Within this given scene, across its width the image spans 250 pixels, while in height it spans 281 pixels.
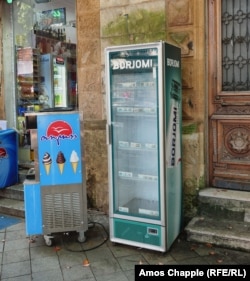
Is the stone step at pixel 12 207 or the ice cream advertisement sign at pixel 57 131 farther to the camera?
the stone step at pixel 12 207

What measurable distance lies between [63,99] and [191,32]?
3.83 metres

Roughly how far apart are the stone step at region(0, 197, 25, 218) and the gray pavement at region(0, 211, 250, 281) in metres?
0.92

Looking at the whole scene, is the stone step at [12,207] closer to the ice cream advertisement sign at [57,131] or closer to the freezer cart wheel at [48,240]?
the freezer cart wheel at [48,240]

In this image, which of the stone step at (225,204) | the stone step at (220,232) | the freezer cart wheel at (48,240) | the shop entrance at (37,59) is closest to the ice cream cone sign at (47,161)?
the freezer cart wheel at (48,240)

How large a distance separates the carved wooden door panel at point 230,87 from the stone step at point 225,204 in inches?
7.8

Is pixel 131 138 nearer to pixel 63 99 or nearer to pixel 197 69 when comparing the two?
pixel 197 69

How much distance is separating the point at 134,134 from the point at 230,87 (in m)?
1.46

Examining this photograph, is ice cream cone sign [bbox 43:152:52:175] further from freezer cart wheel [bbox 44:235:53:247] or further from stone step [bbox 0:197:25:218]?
stone step [bbox 0:197:25:218]

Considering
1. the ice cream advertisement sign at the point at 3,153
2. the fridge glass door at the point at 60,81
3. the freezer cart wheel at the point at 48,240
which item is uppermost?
the fridge glass door at the point at 60,81

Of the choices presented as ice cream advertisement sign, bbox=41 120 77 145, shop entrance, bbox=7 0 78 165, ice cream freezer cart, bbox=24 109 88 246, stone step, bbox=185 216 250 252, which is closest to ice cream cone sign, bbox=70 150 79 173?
ice cream freezer cart, bbox=24 109 88 246

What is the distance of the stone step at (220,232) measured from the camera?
4250 millimetres

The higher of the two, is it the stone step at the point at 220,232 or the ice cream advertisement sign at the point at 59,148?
the ice cream advertisement sign at the point at 59,148

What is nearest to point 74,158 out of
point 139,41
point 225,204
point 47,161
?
point 47,161

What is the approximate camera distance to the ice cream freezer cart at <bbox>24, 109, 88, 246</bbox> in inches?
174
